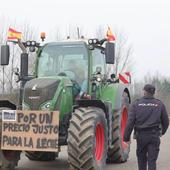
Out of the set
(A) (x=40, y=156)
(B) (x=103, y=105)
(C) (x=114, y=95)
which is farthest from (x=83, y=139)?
(A) (x=40, y=156)

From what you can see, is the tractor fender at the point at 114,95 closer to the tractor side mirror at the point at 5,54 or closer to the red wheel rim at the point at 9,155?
the tractor side mirror at the point at 5,54

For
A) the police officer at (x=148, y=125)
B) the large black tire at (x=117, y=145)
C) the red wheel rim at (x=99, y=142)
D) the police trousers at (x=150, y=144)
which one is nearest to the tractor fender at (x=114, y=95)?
the large black tire at (x=117, y=145)

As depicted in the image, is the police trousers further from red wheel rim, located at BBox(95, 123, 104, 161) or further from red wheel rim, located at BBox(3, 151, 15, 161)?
red wheel rim, located at BBox(3, 151, 15, 161)

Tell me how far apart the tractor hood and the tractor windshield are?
884 millimetres

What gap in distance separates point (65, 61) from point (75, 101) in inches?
39.2

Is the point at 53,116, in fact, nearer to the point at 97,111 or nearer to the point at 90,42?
the point at 97,111

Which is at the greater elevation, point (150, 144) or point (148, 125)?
point (148, 125)

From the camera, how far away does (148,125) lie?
812 centimetres

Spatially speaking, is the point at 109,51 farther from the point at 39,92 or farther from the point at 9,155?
the point at 9,155

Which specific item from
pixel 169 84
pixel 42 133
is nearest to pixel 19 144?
pixel 42 133

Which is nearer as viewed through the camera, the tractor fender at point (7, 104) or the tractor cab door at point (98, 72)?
the tractor fender at point (7, 104)

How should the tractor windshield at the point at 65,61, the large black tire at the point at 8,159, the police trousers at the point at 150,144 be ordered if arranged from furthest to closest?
the tractor windshield at the point at 65,61 < the large black tire at the point at 8,159 < the police trousers at the point at 150,144

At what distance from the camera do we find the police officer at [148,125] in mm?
8109

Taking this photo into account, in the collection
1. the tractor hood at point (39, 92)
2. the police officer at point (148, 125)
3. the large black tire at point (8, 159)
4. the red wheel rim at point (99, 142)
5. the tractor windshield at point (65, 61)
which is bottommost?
the large black tire at point (8, 159)
